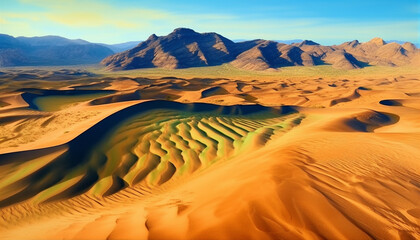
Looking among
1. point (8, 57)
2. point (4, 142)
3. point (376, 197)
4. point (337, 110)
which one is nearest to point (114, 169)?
point (4, 142)

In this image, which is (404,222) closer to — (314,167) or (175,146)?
(314,167)

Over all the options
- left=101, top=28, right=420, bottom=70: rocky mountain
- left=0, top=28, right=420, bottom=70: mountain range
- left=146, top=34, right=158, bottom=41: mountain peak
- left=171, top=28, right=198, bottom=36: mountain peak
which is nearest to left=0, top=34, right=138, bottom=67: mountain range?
left=0, top=28, right=420, bottom=70: mountain range

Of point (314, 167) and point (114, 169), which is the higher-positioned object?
point (314, 167)

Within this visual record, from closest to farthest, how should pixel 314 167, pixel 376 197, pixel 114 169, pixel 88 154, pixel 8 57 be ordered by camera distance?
pixel 376 197 < pixel 314 167 < pixel 114 169 < pixel 88 154 < pixel 8 57

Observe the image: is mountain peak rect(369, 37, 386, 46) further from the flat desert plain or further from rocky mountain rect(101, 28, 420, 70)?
the flat desert plain

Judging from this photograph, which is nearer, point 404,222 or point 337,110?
point 404,222

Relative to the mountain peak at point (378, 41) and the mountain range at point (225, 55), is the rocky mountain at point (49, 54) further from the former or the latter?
the mountain peak at point (378, 41)

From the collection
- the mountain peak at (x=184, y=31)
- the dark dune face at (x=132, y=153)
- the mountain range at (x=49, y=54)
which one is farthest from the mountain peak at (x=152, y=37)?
the dark dune face at (x=132, y=153)

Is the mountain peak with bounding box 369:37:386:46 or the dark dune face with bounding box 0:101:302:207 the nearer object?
the dark dune face with bounding box 0:101:302:207
